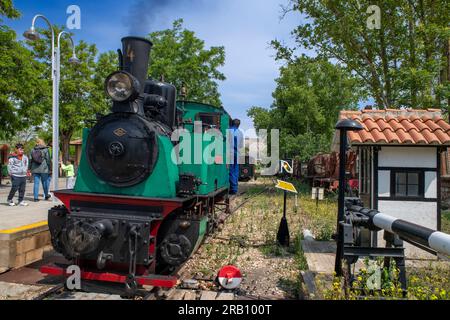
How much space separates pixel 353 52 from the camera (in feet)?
58.5

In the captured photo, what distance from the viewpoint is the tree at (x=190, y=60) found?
1079 inches

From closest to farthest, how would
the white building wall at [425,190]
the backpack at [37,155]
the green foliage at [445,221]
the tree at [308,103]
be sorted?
the white building wall at [425,190]
the green foliage at [445,221]
the backpack at [37,155]
the tree at [308,103]

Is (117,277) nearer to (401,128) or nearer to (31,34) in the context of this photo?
(401,128)

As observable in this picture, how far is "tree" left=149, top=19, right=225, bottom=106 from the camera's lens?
1079 inches

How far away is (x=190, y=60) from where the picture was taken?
90.6ft

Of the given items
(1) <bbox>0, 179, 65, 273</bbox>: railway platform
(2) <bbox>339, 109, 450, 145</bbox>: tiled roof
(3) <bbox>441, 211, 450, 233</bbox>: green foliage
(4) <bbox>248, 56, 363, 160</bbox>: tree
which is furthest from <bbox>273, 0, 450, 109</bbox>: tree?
(4) <bbox>248, 56, 363, 160</bbox>: tree

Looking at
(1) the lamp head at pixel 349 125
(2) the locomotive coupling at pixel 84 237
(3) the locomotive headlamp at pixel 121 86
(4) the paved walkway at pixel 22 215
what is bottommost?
(4) the paved walkway at pixel 22 215

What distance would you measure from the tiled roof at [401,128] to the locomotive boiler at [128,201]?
3.03 m

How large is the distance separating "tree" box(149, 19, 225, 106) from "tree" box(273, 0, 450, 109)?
998 centimetres

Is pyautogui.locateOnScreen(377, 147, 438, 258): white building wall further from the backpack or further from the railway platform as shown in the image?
the backpack

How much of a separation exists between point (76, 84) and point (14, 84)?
11.4 meters

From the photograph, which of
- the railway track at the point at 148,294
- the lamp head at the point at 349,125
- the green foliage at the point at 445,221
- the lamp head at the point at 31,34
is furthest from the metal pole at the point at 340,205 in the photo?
the lamp head at the point at 31,34

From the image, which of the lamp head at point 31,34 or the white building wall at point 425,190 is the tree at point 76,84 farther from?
the white building wall at point 425,190

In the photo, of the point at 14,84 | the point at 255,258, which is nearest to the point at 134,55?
the point at 255,258
